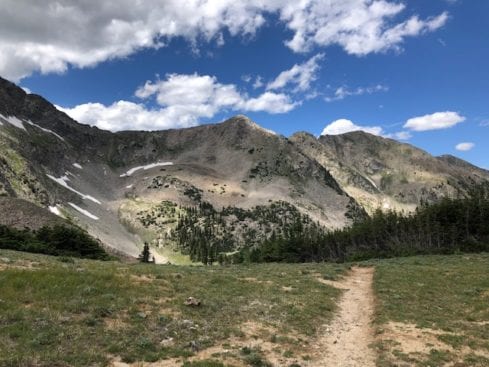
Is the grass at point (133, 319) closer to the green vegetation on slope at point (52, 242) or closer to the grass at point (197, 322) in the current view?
the grass at point (197, 322)

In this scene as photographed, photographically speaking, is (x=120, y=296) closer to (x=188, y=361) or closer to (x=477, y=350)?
(x=188, y=361)

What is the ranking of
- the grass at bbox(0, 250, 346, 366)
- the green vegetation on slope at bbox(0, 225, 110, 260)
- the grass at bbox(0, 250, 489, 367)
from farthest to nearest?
the green vegetation on slope at bbox(0, 225, 110, 260) < the grass at bbox(0, 250, 489, 367) < the grass at bbox(0, 250, 346, 366)

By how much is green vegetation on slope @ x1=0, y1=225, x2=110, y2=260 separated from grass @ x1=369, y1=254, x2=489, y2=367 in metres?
47.2

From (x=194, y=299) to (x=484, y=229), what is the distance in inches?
3322

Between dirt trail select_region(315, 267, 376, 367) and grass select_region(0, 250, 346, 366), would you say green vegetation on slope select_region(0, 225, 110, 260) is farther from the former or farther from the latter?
dirt trail select_region(315, 267, 376, 367)

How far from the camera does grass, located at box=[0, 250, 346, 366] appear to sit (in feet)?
50.8

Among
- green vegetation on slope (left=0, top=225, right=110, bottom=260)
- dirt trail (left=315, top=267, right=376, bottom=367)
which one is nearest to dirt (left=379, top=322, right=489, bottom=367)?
dirt trail (left=315, top=267, right=376, bottom=367)

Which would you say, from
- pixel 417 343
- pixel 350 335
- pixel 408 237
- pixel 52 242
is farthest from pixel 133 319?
pixel 408 237

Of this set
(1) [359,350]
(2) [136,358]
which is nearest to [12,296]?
(2) [136,358]

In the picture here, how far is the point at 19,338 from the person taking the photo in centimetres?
1549

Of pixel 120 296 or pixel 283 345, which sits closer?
Result: pixel 283 345

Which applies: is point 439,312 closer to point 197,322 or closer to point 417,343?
point 417,343

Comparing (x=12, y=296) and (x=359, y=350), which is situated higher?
(x=12, y=296)

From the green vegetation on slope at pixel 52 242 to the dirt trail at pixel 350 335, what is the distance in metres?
47.3
